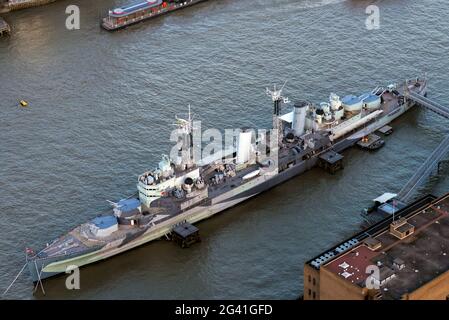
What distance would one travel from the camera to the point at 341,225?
359 ft

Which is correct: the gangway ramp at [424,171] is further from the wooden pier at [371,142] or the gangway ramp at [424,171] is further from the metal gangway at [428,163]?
the wooden pier at [371,142]

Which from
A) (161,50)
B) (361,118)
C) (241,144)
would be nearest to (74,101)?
(161,50)

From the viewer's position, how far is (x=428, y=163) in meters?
118

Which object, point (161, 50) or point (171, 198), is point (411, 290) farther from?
point (161, 50)

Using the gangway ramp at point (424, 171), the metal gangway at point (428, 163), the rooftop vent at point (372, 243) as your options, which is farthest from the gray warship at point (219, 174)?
the rooftop vent at point (372, 243)

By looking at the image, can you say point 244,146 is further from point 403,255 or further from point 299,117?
point 403,255

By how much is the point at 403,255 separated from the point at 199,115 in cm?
5078

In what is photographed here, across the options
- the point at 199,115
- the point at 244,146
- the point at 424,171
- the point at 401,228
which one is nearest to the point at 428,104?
the point at 424,171

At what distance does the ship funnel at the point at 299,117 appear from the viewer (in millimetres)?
122231

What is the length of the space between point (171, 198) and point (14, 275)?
71.6ft

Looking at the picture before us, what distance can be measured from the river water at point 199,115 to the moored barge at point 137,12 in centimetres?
190

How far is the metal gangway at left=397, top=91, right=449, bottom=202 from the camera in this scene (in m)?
113

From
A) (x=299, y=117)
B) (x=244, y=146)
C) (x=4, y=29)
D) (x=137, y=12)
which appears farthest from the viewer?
(x=137, y=12)

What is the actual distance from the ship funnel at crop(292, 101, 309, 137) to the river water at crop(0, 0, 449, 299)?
7.75m
